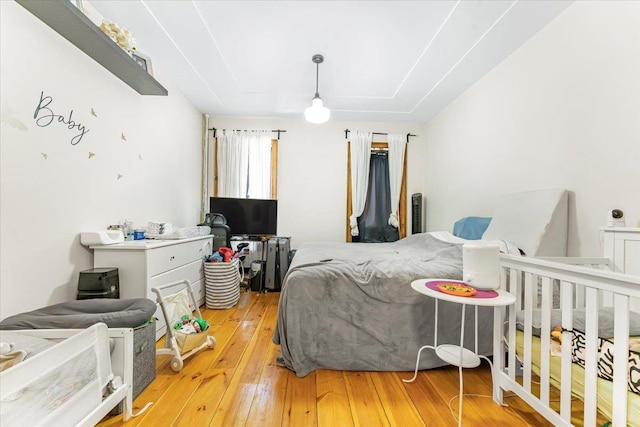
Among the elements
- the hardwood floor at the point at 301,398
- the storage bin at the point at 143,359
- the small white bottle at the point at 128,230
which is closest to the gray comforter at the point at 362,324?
the hardwood floor at the point at 301,398

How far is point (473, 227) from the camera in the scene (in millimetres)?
2805

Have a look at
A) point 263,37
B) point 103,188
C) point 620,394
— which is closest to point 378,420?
point 620,394

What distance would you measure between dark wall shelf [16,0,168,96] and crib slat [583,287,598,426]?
286 centimetres

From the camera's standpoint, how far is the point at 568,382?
43.6 inches

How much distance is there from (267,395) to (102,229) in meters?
1.78

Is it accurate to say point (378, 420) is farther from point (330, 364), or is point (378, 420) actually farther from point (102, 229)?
point (102, 229)

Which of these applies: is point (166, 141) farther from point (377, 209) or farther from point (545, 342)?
point (545, 342)

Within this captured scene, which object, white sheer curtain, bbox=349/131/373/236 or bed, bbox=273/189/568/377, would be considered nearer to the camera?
bed, bbox=273/189/568/377

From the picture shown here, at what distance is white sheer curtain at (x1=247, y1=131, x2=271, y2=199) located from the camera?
13.9 feet

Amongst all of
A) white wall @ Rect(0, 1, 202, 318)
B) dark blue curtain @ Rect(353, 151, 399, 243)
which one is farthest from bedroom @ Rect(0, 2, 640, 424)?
dark blue curtain @ Rect(353, 151, 399, 243)

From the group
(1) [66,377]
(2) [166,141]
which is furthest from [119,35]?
(1) [66,377]

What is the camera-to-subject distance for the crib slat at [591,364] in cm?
100

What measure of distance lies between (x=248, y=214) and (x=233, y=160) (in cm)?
94

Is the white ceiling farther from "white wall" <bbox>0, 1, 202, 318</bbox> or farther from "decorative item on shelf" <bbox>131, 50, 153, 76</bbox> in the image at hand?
"white wall" <bbox>0, 1, 202, 318</bbox>
